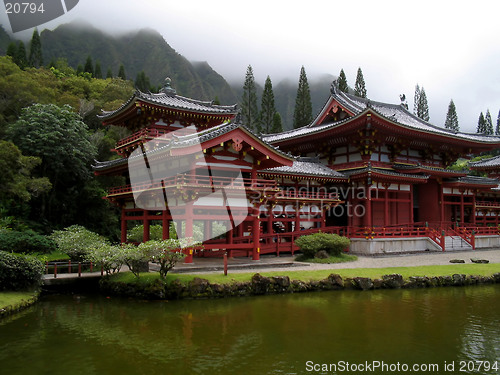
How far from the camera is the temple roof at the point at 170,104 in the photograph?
24188mm

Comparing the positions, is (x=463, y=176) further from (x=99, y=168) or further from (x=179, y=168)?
(x=99, y=168)

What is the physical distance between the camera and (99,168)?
1098 inches

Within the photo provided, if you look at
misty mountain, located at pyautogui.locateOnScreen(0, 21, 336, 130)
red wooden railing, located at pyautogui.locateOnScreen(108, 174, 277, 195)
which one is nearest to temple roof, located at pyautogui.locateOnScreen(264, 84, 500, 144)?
red wooden railing, located at pyautogui.locateOnScreen(108, 174, 277, 195)

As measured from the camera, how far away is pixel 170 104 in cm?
2519

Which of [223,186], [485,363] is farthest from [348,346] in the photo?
[223,186]

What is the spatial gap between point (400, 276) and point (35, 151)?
28.4 m

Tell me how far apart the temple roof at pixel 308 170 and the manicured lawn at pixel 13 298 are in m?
14.7

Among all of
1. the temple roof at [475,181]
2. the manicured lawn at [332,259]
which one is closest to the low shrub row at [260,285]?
the manicured lawn at [332,259]

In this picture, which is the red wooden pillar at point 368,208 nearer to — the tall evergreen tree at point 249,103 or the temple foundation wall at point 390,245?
the temple foundation wall at point 390,245

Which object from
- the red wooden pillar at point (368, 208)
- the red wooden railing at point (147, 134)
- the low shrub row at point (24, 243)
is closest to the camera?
the low shrub row at point (24, 243)

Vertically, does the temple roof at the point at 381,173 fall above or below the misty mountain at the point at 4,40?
below

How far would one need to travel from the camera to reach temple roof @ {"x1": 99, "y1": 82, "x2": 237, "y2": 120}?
2419 cm

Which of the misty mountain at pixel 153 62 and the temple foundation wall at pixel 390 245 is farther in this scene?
the misty mountain at pixel 153 62

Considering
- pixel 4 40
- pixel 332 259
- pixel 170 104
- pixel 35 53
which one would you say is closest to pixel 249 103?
pixel 35 53
